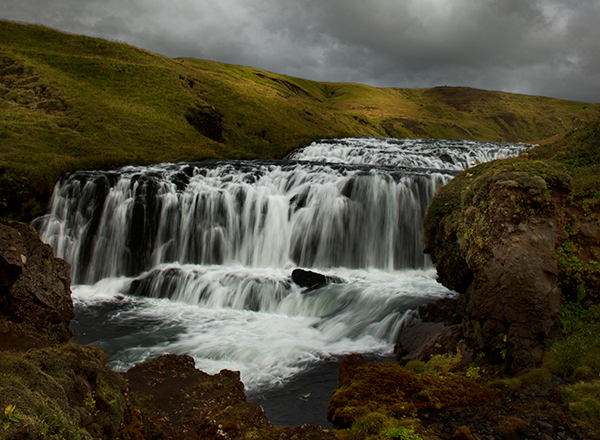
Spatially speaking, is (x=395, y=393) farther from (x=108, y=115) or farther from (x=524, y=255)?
(x=108, y=115)

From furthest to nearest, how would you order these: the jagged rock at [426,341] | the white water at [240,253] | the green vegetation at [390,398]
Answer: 1. the white water at [240,253]
2. the jagged rock at [426,341]
3. the green vegetation at [390,398]

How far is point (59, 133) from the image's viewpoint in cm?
2269

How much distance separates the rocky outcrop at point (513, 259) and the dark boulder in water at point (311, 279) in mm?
5888

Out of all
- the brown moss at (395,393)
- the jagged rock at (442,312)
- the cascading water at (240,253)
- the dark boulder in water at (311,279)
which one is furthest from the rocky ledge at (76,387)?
the dark boulder in water at (311,279)

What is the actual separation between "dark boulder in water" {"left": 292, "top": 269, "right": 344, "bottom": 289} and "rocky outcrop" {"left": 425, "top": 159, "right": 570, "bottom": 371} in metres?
5.89

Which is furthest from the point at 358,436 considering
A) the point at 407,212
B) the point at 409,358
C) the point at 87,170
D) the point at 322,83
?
the point at 322,83

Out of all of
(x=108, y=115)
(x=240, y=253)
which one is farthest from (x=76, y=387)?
(x=108, y=115)

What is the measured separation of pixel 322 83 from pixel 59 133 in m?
137

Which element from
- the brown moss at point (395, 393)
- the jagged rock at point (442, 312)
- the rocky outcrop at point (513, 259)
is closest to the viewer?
the brown moss at point (395, 393)

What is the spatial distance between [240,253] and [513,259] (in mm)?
12120

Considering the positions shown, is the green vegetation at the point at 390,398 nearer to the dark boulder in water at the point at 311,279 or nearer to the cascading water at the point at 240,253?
the cascading water at the point at 240,253

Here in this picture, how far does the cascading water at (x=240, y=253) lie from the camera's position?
1030 centimetres

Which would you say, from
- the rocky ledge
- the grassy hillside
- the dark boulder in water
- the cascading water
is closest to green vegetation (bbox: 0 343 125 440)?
the rocky ledge

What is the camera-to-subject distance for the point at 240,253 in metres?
16.4
